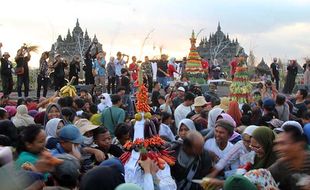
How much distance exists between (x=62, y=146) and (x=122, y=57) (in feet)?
50.4

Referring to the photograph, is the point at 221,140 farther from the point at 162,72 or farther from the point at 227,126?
the point at 162,72

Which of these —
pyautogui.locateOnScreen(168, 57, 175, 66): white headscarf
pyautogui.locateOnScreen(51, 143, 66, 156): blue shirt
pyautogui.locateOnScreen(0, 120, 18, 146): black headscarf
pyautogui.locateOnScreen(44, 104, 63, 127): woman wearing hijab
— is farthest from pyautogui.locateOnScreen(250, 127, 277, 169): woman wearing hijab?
pyautogui.locateOnScreen(168, 57, 175, 66): white headscarf

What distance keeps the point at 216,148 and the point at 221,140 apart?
0.13 metres

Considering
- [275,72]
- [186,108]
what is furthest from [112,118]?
[275,72]

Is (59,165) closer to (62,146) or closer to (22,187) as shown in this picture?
(22,187)

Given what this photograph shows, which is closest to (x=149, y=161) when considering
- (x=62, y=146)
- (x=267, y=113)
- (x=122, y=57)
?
(x=62, y=146)

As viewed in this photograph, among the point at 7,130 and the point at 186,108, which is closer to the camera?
the point at 7,130

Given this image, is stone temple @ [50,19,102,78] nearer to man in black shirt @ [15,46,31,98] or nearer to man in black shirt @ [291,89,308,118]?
man in black shirt @ [15,46,31,98]

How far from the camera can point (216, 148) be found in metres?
6.93

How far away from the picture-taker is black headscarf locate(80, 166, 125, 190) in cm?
448

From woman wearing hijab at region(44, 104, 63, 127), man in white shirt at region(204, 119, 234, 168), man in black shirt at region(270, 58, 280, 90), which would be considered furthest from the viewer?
man in black shirt at region(270, 58, 280, 90)

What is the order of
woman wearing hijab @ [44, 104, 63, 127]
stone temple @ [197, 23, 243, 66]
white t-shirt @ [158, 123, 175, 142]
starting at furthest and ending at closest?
stone temple @ [197, 23, 243, 66] → woman wearing hijab @ [44, 104, 63, 127] → white t-shirt @ [158, 123, 175, 142]

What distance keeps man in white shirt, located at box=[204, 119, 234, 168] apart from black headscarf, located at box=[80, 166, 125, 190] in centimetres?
234

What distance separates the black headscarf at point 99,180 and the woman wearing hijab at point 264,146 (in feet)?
5.71
